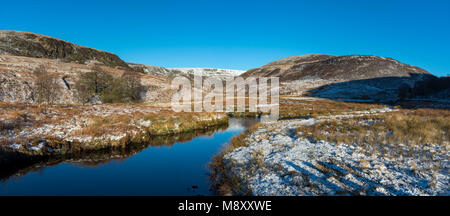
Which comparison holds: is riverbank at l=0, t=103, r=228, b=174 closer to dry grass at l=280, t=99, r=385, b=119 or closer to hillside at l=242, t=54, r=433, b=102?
dry grass at l=280, t=99, r=385, b=119

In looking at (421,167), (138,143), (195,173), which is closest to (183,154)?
(195,173)

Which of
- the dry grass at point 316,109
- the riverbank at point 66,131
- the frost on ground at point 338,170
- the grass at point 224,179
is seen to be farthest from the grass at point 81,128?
the dry grass at point 316,109

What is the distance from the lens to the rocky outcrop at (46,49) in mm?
99488

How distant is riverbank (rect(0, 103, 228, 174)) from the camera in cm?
1156

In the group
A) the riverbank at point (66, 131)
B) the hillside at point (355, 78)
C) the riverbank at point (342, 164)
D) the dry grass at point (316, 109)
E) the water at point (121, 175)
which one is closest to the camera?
the riverbank at point (342, 164)

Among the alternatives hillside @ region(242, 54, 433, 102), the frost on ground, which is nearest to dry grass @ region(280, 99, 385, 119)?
the frost on ground

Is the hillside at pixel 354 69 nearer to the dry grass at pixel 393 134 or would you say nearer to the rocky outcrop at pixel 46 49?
the dry grass at pixel 393 134

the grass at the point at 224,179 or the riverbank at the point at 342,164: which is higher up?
the riverbank at the point at 342,164

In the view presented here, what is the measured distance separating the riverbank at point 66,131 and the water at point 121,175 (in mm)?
1336

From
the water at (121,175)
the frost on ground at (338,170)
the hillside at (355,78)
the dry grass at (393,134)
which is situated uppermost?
the hillside at (355,78)

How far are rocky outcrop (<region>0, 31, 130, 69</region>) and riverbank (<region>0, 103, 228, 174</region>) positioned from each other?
4604 inches

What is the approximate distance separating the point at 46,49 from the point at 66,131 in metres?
154
